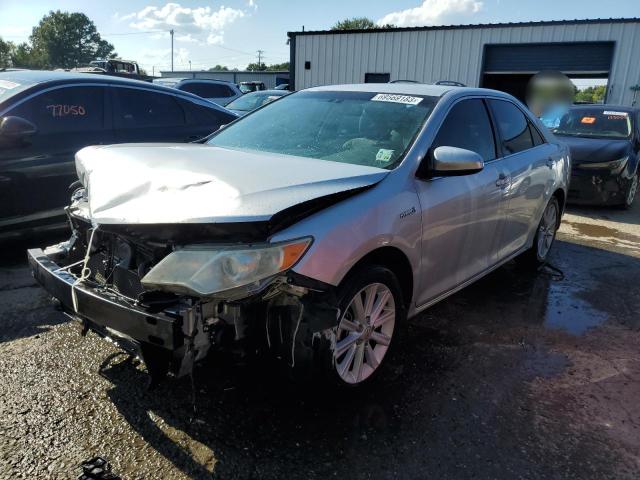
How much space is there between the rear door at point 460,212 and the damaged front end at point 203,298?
1004 millimetres

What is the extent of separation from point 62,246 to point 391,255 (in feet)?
6.26

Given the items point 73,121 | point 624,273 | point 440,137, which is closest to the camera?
point 440,137

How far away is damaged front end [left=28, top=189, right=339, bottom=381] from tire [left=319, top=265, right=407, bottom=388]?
189 mm

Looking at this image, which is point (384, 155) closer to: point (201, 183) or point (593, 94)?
point (201, 183)

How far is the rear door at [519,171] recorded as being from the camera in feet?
13.5

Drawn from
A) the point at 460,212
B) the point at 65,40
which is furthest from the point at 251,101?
the point at 65,40

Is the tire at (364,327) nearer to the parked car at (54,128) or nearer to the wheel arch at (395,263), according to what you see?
the wheel arch at (395,263)

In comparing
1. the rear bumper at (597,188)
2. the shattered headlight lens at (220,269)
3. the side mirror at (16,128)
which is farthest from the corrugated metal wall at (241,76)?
the shattered headlight lens at (220,269)

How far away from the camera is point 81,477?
2.22m

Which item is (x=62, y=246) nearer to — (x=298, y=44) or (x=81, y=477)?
(x=81, y=477)

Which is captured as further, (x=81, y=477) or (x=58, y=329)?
(x=58, y=329)

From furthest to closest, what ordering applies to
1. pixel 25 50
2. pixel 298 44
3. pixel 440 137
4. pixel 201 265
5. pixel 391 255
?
1. pixel 25 50
2. pixel 298 44
3. pixel 440 137
4. pixel 391 255
5. pixel 201 265

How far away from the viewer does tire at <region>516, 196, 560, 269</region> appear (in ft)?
16.8

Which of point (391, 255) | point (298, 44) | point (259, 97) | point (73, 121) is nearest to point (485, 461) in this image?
point (391, 255)
